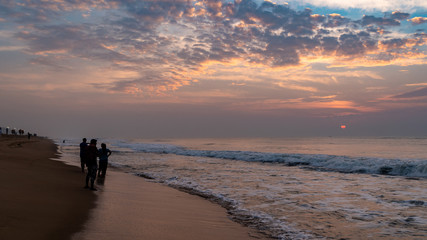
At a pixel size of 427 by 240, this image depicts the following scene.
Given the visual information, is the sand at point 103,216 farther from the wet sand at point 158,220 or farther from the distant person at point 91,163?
the distant person at point 91,163

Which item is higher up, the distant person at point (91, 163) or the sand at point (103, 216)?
the distant person at point (91, 163)

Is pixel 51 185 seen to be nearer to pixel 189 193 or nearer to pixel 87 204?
pixel 87 204

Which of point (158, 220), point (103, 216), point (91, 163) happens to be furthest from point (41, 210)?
point (91, 163)

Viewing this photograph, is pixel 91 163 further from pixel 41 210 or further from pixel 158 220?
pixel 158 220

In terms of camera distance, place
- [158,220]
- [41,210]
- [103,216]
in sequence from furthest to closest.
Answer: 1. [158,220]
2. [103,216]
3. [41,210]

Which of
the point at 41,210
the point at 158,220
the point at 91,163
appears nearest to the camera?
the point at 41,210

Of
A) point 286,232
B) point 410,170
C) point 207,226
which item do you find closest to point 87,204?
point 207,226

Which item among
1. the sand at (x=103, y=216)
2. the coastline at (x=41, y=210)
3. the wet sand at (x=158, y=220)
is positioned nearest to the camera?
the coastline at (x=41, y=210)

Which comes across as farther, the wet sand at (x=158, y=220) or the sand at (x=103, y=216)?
the wet sand at (x=158, y=220)

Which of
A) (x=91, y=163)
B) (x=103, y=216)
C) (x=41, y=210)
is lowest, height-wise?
(x=103, y=216)

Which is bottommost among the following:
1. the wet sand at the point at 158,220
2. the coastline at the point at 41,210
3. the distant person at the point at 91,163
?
the wet sand at the point at 158,220

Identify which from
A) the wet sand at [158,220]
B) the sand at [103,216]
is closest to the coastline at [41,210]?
the sand at [103,216]

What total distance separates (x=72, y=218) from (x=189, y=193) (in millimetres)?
6556

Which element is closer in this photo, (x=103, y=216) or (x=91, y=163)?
(x=103, y=216)
